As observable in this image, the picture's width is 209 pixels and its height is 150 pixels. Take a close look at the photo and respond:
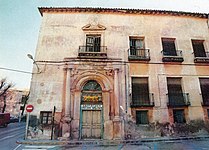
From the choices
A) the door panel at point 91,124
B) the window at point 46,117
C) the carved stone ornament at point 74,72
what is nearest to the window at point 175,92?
the door panel at point 91,124

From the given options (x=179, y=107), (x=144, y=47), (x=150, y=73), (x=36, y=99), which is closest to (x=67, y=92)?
(x=36, y=99)

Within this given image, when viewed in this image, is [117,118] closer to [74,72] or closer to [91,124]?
[91,124]

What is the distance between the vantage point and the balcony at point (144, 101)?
11.0 m

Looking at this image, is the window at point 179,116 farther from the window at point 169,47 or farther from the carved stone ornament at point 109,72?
the carved stone ornament at point 109,72

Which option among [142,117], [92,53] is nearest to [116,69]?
Answer: [92,53]

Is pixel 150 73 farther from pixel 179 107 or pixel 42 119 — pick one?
pixel 42 119

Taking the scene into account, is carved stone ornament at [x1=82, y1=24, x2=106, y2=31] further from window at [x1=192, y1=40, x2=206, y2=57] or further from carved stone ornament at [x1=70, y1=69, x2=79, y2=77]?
window at [x1=192, y1=40, x2=206, y2=57]

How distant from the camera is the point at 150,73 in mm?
11891

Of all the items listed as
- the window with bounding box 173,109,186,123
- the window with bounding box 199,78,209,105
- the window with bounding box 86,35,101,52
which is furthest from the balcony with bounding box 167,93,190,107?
the window with bounding box 86,35,101,52

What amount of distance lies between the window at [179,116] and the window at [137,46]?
5174 millimetres

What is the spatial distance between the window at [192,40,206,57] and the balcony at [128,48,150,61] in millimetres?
4471

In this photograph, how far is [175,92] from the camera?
1180cm

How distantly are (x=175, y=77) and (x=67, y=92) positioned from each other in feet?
27.9

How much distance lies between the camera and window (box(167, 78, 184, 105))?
37.7 ft
